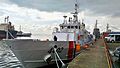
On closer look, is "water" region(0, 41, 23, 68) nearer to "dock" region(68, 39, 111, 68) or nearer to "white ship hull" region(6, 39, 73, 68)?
"white ship hull" region(6, 39, 73, 68)

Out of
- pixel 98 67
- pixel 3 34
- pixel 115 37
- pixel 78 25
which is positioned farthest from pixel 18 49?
pixel 115 37

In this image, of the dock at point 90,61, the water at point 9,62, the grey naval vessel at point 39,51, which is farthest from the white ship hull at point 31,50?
the water at point 9,62

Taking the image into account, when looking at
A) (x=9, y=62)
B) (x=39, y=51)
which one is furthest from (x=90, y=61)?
(x=9, y=62)

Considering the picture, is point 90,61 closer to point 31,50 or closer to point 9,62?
point 31,50

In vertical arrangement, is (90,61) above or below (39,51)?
below

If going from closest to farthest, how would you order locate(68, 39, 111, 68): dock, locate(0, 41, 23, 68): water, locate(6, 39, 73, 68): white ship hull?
locate(68, 39, 111, 68): dock < locate(6, 39, 73, 68): white ship hull < locate(0, 41, 23, 68): water

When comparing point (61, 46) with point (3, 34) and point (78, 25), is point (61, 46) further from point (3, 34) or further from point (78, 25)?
point (3, 34)

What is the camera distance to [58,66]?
20609 millimetres

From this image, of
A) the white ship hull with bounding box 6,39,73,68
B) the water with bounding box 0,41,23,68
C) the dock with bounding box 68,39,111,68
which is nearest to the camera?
the dock with bounding box 68,39,111,68

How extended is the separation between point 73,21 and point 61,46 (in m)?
9.29

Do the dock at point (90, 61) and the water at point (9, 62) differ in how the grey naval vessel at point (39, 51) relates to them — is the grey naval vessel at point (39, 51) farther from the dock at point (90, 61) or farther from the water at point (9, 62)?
the water at point (9, 62)

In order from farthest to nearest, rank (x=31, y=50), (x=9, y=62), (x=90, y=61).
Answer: (x=9, y=62), (x=90, y=61), (x=31, y=50)

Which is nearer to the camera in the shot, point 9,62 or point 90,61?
point 90,61

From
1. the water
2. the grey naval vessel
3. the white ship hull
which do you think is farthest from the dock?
the water
